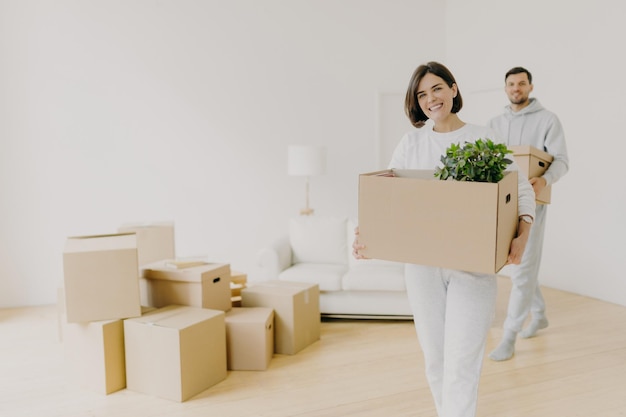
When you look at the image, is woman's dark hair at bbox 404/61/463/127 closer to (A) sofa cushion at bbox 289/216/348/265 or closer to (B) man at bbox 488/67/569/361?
(B) man at bbox 488/67/569/361

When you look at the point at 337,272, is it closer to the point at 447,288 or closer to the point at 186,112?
the point at 447,288

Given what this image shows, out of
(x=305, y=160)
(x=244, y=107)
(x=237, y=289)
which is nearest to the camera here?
(x=237, y=289)

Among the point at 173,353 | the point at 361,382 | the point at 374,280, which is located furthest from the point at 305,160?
the point at 173,353

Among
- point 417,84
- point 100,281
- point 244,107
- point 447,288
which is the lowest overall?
point 100,281

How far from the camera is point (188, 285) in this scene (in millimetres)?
2992

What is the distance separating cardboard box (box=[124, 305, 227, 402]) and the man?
1607 mm

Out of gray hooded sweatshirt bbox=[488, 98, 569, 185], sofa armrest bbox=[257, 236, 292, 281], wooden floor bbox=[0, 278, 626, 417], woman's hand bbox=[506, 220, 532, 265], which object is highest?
gray hooded sweatshirt bbox=[488, 98, 569, 185]

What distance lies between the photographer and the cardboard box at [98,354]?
8.56 ft

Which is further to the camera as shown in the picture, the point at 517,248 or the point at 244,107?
the point at 244,107

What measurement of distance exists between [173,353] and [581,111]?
3.75m

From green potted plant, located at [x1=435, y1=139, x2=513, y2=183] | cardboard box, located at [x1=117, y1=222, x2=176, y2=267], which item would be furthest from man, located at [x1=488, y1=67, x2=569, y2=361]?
cardboard box, located at [x1=117, y1=222, x2=176, y2=267]

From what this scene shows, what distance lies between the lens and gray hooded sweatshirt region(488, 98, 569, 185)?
119 inches

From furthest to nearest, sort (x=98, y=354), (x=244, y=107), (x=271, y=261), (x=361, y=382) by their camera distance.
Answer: (x=244, y=107), (x=271, y=261), (x=361, y=382), (x=98, y=354)

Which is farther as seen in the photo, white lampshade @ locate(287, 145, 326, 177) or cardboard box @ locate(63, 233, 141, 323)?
white lampshade @ locate(287, 145, 326, 177)
